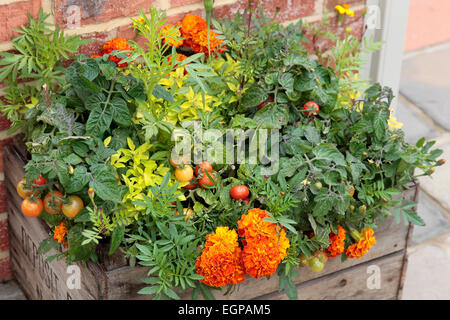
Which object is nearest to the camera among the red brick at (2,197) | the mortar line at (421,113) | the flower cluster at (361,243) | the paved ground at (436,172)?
the flower cluster at (361,243)

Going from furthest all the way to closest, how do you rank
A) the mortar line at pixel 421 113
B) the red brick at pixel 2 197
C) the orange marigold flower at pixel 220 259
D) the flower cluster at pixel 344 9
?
the mortar line at pixel 421 113 → the flower cluster at pixel 344 9 → the red brick at pixel 2 197 → the orange marigold flower at pixel 220 259

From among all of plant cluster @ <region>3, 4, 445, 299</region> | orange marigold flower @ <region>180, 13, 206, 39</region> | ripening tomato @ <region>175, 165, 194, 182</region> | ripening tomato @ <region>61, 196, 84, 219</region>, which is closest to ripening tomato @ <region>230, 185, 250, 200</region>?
plant cluster @ <region>3, 4, 445, 299</region>

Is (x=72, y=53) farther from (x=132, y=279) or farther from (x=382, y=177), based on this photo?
(x=382, y=177)

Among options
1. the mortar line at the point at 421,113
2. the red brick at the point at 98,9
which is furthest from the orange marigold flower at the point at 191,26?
the mortar line at the point at 421,113

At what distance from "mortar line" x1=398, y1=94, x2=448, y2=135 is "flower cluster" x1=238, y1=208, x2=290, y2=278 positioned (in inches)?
65.8

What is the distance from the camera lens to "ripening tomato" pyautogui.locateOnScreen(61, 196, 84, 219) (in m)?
1.42

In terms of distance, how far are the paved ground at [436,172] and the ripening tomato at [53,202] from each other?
1252mm

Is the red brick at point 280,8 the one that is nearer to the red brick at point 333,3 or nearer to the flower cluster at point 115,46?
the red brick at point 333,3

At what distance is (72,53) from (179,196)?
513mm

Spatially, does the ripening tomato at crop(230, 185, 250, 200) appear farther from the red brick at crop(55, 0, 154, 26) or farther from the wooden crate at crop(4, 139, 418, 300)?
the red brick at crop(55, 0, 154, 26)

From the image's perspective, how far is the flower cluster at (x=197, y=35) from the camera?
1686 millimetres

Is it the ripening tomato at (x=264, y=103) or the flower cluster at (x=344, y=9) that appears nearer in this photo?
the ripening tomato at (x=264, y=103)

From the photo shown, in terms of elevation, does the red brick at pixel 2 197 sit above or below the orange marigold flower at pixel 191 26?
below

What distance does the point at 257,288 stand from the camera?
1.65m
